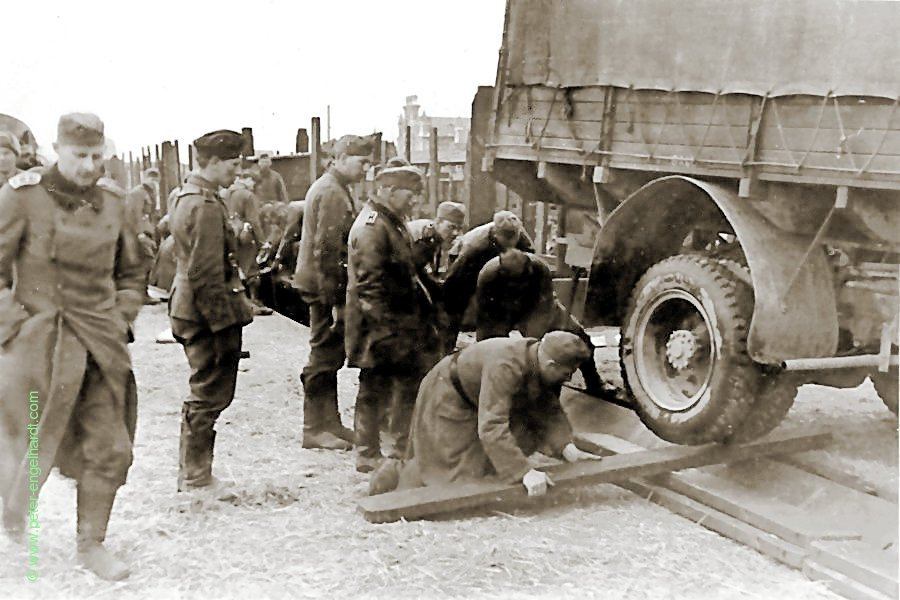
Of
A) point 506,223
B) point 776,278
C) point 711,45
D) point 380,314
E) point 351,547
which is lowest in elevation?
point 351,547

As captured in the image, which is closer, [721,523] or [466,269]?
[721,523]

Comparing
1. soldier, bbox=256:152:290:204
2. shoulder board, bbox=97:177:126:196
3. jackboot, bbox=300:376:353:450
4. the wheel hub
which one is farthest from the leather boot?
soldier, bbox=256:152:290:204

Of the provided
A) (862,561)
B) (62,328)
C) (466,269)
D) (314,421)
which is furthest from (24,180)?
(862,561)

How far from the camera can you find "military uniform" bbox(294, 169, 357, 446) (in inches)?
230

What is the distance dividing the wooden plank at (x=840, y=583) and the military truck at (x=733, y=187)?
3.38 feet

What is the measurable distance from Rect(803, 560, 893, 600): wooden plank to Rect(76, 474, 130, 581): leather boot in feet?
9.52

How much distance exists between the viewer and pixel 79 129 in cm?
354

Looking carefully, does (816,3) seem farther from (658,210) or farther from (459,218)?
(459,218)

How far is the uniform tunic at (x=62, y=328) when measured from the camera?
11.9ft

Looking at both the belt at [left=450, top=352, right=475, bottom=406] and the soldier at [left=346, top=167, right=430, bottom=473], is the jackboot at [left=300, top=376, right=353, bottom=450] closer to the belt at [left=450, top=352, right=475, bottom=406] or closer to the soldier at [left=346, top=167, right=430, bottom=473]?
the soldier at [left=346, top=167, right=430, bottom=473]

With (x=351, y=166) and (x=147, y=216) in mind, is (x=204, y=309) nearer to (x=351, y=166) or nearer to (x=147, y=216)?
(x=351, y=166)

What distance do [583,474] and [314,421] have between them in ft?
6.38

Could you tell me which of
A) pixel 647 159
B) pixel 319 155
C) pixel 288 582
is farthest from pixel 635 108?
pixel 319 155

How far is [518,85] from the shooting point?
6484 mm
